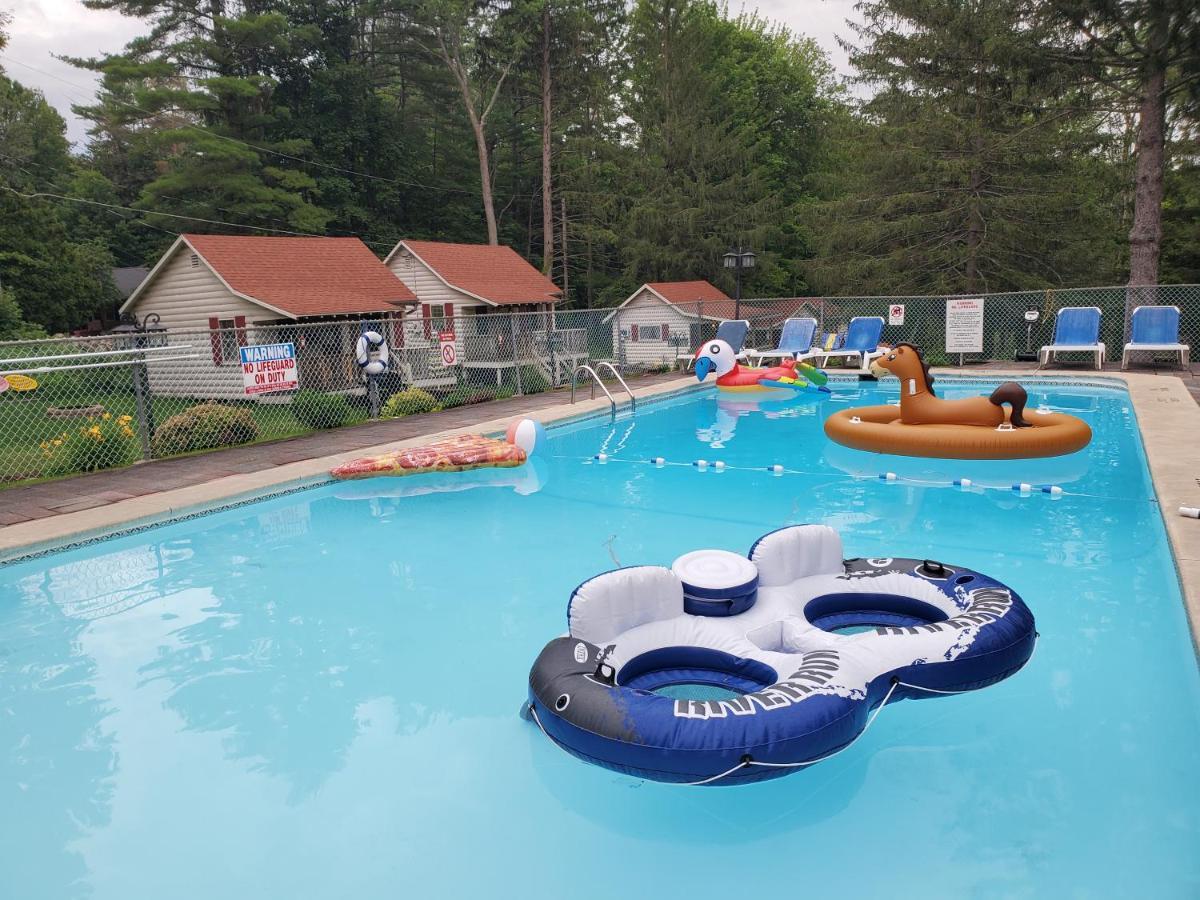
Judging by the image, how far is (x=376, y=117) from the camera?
105 feet

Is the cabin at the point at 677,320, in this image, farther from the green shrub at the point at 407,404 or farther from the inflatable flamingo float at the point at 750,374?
the green shrub at the point at 407,404

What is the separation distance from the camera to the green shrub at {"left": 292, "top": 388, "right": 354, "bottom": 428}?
11789mm

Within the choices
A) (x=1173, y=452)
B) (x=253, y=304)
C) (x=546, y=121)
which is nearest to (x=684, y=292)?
(x=546, y=121)

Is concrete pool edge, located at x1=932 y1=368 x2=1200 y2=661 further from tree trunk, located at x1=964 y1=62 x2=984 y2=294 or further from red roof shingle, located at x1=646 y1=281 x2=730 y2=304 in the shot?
red roof shingle, located at x1=646 y1=281 x2=730 y2=304

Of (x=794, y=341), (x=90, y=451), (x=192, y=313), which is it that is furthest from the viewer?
(x=794, y=341)

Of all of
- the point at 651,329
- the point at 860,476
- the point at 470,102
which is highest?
the point at 470,102

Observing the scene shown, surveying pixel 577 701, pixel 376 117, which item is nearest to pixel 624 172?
pixel 376 117

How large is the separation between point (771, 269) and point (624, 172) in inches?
265

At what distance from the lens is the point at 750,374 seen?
15242 millimetres

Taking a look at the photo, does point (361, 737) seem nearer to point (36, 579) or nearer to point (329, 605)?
point (329, 605)

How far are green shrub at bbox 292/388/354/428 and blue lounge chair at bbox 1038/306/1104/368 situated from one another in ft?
42.8

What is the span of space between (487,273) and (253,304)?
694cm

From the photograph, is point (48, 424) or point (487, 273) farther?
point (487, 273)

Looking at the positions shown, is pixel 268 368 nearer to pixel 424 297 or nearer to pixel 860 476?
pixel 860 476
